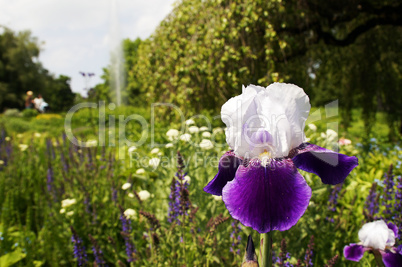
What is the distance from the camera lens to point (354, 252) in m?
1.21

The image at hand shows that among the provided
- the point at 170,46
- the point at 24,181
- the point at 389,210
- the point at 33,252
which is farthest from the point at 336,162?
the point at 170,46

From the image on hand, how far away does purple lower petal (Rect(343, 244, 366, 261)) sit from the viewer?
1.19 meters

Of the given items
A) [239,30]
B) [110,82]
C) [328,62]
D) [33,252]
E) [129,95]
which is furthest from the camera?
[110,82]

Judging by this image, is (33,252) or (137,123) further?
(137,123)

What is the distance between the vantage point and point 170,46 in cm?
485

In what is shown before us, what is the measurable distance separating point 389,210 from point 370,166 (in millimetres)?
1498

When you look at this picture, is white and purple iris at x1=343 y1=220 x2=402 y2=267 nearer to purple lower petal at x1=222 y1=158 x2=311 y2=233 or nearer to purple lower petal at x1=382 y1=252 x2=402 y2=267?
purple lower petal at x1=382 y1=252 x2=402 y2=267

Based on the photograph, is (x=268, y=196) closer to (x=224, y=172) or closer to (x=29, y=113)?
(x=224, y=172)

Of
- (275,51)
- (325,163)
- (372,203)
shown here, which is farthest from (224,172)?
(275,51)

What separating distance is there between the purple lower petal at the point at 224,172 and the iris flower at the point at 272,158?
0.04 m

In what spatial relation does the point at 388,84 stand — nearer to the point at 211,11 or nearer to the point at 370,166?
the point at 370,166

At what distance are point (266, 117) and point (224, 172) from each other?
20cm

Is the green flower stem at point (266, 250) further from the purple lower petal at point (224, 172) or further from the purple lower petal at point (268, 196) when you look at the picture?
the purple lower petal at point (224, 172)

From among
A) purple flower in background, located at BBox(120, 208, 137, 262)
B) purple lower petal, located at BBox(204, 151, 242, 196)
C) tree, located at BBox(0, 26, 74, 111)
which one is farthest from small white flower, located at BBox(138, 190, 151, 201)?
tree, located at BBox(0, 26, 74, 111)
